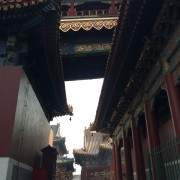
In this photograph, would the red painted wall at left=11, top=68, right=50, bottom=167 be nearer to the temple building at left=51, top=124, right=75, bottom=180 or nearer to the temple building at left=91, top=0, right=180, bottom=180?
the temple building at left=91, top=0, right=180, bottom=180

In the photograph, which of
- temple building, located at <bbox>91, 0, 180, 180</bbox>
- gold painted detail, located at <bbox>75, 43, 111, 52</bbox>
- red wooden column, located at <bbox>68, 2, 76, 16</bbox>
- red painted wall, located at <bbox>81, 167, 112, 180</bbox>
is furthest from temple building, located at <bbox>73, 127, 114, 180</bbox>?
red wooden column, located at <bbox>68, 2, 76, 16</bbox>

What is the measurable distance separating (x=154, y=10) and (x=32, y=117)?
202 inches

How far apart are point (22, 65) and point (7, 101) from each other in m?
1.17

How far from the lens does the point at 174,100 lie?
19.6 feet

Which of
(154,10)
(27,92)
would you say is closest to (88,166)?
(27,92)

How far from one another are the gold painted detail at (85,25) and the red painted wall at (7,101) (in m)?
4.62

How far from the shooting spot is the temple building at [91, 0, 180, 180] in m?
5.79

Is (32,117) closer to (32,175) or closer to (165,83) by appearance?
(32,175)

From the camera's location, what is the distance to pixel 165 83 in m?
6.58

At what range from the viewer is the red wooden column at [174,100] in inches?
228

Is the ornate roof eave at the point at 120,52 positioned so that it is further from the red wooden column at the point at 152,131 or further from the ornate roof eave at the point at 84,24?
the ornate roof eave at the point at 84,24

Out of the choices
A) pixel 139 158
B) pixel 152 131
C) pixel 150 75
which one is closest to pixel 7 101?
pixel 150 75

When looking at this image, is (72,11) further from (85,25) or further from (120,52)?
(120,52)

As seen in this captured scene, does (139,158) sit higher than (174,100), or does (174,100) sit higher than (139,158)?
(174,100)
